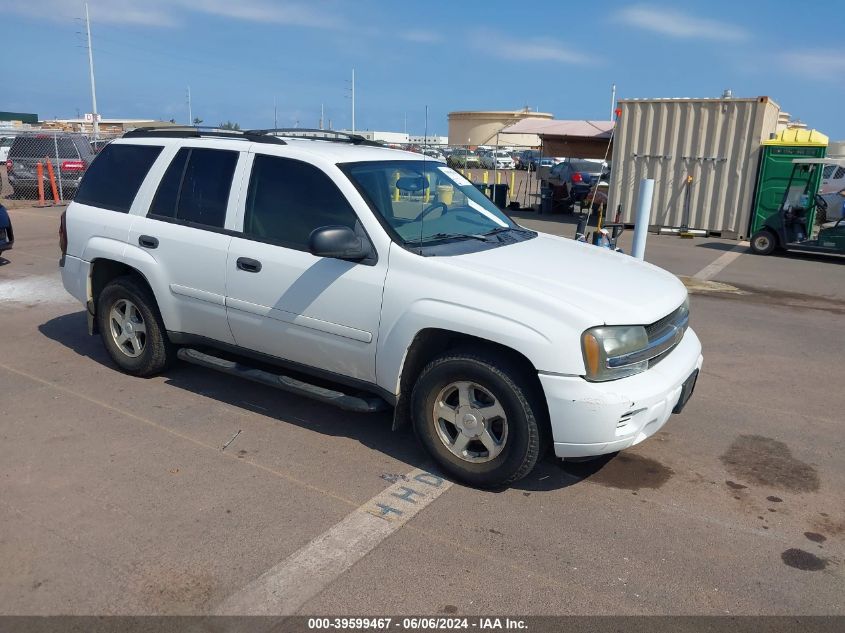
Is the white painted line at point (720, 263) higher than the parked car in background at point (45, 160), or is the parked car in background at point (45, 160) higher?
the parked car in background at point (45, 160)

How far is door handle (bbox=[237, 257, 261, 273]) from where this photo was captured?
4.65 metres

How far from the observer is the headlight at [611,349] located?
3621 millimetres

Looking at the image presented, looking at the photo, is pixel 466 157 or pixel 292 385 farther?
pixel 466 157

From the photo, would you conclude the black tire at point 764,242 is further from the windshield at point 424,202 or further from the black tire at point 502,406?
the black tire at point 502,406

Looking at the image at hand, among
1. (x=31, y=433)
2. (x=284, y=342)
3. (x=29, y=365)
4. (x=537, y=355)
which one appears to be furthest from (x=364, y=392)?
(x=29, y=365)

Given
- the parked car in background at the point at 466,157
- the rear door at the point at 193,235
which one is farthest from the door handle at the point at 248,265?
the parked car in background at the point at 466,157

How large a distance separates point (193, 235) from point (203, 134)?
877 millimetres

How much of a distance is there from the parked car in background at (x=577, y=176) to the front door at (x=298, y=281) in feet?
50.7

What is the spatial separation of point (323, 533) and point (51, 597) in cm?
120

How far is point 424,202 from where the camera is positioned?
15.6 feet

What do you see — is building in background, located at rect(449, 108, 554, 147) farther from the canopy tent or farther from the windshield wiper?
the windshield wiper

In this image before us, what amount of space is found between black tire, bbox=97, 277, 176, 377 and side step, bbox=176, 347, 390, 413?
246mm

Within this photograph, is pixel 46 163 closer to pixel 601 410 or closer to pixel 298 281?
pixel 298 281

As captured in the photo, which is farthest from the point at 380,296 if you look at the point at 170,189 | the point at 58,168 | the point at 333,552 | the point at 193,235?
the point at 58,168
